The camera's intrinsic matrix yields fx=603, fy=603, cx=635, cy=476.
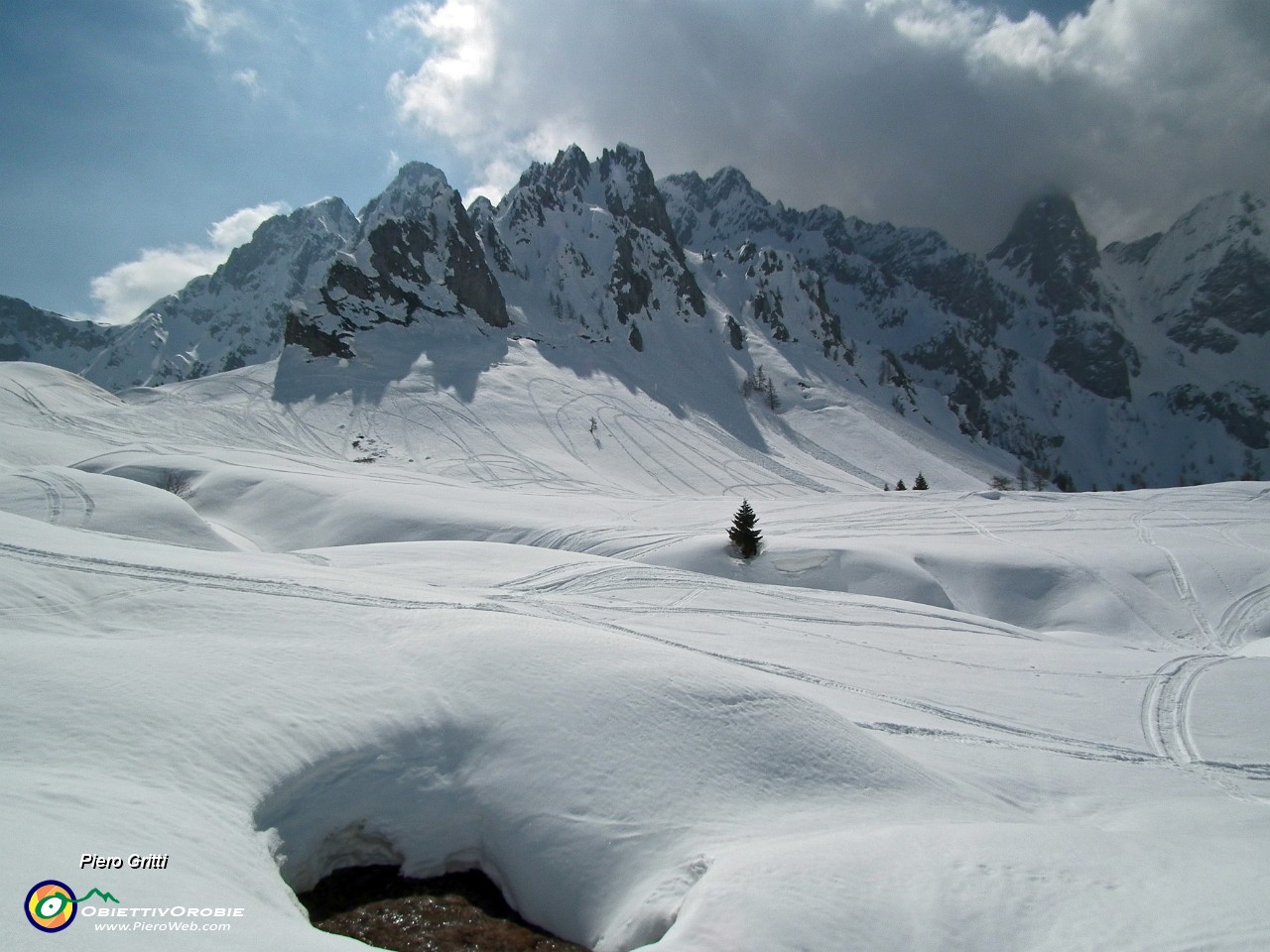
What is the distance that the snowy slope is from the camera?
543 centimetres

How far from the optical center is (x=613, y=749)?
7.50 m

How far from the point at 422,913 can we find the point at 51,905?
130 inches

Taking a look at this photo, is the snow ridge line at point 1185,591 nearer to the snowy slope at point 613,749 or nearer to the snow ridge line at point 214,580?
the snowy slope at point 613,749

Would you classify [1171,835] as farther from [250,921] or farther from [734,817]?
[250,921]

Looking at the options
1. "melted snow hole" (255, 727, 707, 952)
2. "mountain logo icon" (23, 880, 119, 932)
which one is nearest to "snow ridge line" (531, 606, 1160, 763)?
"melted snow hole" (255, 727, 707, 952)

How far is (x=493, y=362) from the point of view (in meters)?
69.7

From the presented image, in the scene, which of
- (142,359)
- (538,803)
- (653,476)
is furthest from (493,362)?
(142,359)

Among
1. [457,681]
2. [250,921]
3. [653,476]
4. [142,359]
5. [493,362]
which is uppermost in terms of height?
[142,359]

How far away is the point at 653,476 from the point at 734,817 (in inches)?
1740

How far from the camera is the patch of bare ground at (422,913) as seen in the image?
6.00 metres

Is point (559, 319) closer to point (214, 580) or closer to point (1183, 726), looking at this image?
point (214, 580)

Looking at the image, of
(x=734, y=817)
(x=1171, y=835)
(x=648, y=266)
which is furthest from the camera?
(x=648, y=266)

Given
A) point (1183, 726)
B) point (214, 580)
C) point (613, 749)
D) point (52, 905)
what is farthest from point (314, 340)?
point (1183, 726)

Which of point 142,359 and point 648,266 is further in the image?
point 142,359
